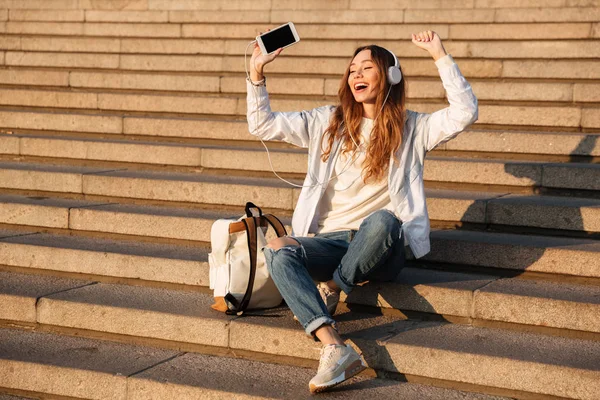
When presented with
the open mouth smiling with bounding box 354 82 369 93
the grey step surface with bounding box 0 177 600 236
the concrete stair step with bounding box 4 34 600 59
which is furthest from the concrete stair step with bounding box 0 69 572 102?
the open mouth smiling with bounding box 354 82 369 93

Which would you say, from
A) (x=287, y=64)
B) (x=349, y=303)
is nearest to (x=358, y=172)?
(x=349, y=303)

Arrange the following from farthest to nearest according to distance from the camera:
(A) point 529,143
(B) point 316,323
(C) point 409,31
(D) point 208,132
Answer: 1. (C) point 409,31
2. (D) point 208,132
3. (A) point 529,143
4. (B) point 316,323

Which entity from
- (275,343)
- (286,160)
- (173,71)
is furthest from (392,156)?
(173,71)

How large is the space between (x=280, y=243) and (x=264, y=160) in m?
2.13

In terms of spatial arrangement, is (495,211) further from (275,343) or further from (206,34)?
(206,34)

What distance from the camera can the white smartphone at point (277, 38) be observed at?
465cm

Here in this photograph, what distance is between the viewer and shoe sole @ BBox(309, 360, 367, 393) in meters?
4.15

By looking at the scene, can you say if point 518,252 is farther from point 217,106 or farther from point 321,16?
point 321,16

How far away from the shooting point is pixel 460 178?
6.04 m

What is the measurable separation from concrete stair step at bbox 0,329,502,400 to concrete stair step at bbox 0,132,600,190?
2003 mm

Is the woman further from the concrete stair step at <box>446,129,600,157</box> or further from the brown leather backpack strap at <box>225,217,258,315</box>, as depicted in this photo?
the concrete stair step at <box>446,129,600,157</box>

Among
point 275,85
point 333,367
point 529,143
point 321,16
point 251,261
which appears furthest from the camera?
point 321,16

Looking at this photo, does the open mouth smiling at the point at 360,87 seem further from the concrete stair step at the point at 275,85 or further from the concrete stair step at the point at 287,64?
the concrete stair step at the point at 287,64

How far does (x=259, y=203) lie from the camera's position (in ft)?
20.1
